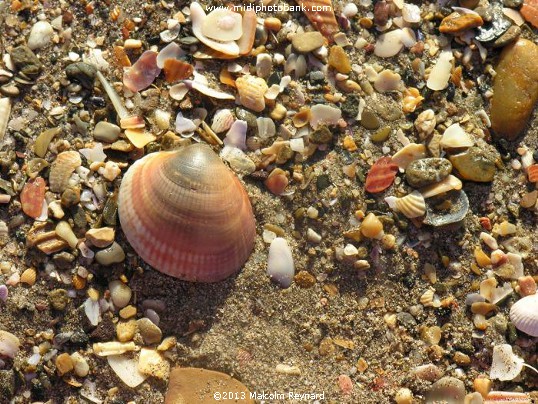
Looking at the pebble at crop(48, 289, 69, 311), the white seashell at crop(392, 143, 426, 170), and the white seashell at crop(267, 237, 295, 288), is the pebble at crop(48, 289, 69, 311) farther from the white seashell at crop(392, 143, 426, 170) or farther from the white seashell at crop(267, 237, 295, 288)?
the white seashell at crop(392, 143, 426, 170)

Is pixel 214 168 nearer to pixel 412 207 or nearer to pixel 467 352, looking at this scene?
pixel 412 207

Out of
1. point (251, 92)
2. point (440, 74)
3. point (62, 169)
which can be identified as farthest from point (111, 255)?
point (440, 74)

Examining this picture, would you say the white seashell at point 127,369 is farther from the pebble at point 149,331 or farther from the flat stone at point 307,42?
the flat stone at point 307,42

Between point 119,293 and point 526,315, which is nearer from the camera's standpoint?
point 119,293

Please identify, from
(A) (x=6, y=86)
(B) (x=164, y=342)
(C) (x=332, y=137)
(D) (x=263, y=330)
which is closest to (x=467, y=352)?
(D) (x=263, y=330)

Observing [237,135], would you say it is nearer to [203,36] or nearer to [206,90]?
[206,90]

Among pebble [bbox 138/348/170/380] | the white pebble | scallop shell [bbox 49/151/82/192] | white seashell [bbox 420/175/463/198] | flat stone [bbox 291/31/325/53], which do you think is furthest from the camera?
the white pebble

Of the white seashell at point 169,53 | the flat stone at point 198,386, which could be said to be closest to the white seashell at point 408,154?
the white seashell at point 169,53

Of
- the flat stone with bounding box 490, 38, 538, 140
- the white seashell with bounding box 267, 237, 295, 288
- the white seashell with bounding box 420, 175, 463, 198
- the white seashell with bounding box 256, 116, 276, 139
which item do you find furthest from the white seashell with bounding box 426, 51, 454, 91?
the white seashell with bounding box 267, 237, 295, 288
